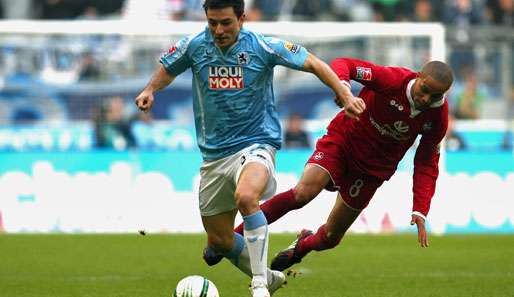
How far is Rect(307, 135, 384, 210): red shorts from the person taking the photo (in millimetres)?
10344

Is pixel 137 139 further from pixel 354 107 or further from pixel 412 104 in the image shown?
pixel 354 107

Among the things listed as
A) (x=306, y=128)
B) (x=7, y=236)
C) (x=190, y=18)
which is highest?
(x=190, y=18)

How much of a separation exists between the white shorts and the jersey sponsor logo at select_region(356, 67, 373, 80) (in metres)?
1.12

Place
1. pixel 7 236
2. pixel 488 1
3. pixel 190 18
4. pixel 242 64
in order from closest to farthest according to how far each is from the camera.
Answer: pixel 242 64
pixel 7 236
pixel 190 18
pixel 488 1

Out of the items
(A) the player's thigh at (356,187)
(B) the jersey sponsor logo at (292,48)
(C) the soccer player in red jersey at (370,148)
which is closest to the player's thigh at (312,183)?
(C) the soccer player in red jersey at (370,148)

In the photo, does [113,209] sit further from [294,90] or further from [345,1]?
[345,1]

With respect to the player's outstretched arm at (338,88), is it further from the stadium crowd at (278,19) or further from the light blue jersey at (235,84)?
the stadium crowd at (278,19)

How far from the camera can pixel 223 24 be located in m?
8.70

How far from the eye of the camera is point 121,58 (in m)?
18.4

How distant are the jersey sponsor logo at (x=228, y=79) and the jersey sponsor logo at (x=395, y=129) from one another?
1.72m

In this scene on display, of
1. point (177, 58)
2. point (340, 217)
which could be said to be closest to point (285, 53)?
point (177, 58)

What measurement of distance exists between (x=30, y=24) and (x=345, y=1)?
693cm

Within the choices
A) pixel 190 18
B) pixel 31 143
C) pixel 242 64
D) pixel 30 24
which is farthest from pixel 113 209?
pixel 242 64

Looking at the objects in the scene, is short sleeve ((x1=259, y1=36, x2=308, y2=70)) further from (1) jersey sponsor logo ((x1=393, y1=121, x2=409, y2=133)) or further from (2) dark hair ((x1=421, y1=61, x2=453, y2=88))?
(1) jersey sponsor logo ((x1=393, y1=121, x2=409, y2=133))
